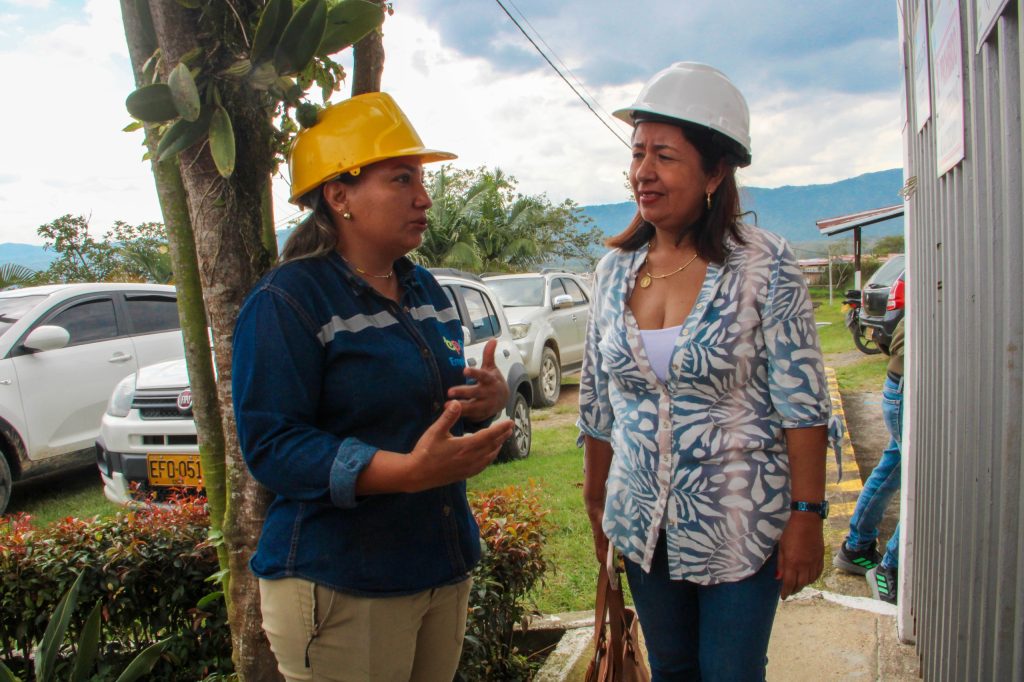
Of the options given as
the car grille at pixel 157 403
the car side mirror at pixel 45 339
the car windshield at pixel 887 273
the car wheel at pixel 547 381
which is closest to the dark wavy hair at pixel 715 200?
the car grille at pixel 157 403

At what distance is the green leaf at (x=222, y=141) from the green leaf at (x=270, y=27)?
6.8 inches

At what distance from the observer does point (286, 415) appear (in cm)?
163

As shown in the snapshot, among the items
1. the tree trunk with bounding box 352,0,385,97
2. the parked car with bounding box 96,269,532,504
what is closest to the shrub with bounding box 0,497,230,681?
the tree trunk with bounding box 352,0,385,97

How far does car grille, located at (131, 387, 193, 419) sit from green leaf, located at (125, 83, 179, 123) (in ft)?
13.4

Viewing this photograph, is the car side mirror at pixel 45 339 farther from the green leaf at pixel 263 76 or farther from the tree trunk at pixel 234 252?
the green leaf at pixel 263 76

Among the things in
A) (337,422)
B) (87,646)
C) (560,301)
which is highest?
(337,422)

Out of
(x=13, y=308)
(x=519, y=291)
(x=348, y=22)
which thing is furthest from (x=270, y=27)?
(x=519, y=291)

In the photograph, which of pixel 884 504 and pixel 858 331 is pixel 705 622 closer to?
pixel 884 504

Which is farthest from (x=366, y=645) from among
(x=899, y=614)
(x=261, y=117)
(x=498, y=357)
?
(x=498, y=357)

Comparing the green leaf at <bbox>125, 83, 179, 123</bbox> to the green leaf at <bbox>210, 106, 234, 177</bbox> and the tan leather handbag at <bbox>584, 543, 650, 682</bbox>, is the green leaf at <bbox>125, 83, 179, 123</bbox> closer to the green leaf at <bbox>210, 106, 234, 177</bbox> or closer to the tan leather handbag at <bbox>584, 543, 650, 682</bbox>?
the green leaf at <bbox>210, 106, 234, 177</bbox>

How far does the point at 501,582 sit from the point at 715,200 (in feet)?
5.86

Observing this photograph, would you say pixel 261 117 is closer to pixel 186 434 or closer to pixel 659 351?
pixel 659 351

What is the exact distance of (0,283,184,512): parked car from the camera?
247 inches

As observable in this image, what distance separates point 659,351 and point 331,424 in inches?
34.1
